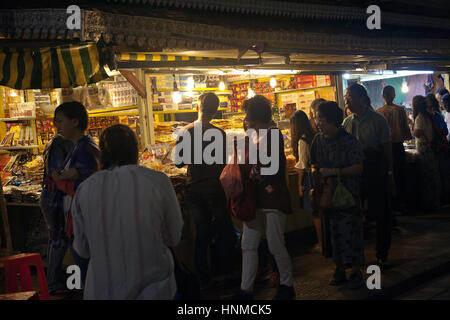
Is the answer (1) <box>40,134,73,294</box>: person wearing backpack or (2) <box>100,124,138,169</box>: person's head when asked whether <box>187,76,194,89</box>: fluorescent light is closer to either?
(1) <box>40,134,73,294</box>: person wearing backpack

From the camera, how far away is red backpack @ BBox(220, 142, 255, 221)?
5.01 metres

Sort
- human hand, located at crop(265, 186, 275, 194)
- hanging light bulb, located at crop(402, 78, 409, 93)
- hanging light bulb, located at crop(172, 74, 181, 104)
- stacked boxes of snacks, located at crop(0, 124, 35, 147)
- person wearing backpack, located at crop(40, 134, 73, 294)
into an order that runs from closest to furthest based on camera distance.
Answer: human hand, located at crop(265, 186, 275, 194)
person wearing backpack, located at crop(40, 134, 73, 294)
hanging light bulb, located at crop(172, 74, 181, 104)
stacked boxes of snacks, located at crop(0, 124, 35, 147)
hanging light bulb, located at crop(402, 78, 409, 93)

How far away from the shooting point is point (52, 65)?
554cm

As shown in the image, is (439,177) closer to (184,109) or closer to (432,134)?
(432,134)

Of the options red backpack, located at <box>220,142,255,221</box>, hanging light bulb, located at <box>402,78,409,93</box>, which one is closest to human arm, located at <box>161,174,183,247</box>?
red backpack, located at <box>220,142,255,221</box>

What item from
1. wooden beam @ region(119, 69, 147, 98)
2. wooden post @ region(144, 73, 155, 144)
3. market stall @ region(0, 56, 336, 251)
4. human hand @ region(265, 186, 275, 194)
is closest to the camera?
human hand @ region(265, 186, 275, 194)

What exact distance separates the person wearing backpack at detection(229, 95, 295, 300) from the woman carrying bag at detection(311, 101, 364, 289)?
0.60 metres

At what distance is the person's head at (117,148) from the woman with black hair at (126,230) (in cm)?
6

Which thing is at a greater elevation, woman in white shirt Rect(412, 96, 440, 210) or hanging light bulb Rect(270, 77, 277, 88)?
hanging light bulb Rect(270, 77, 277, 88)

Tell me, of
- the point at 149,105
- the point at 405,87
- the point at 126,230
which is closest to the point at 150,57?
the point at 149,105

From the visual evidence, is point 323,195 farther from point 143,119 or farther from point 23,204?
point 23,204

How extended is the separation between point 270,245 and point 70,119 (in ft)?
8.12

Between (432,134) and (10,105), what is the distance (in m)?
8.88

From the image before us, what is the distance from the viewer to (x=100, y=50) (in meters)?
5.52
